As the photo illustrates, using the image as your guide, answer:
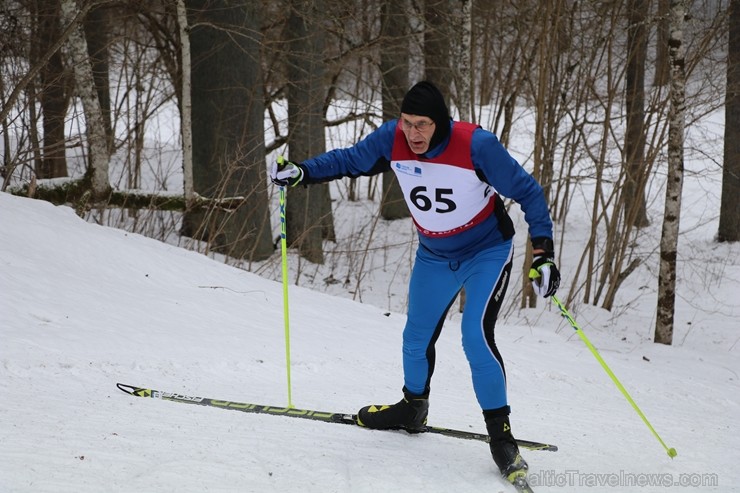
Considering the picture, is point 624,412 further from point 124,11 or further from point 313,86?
point 124,11

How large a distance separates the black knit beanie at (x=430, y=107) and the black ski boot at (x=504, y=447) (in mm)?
1289

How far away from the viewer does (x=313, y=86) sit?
11.7 m

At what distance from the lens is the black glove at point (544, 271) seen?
139 inches

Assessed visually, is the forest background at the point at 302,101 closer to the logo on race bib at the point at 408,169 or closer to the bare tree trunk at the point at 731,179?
the bare tree trunk at the point at 731,179

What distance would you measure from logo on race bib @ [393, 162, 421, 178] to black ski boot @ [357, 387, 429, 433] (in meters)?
1.17

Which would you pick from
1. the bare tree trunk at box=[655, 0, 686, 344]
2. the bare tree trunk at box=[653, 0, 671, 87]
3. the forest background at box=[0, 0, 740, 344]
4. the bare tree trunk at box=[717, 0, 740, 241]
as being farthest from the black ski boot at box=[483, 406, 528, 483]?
the bare tree trunk at box=[717, 0, 740, 241]

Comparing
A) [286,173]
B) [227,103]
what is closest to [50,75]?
[227,103]

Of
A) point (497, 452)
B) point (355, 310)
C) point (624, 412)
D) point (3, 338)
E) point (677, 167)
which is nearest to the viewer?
point (497, 452)

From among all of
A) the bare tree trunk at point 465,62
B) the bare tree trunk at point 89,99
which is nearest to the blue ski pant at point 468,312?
the bare tree trunk at point 89,99

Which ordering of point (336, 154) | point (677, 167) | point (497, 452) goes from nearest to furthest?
point (497, 452)
point (336, 154)
point (677, 167)

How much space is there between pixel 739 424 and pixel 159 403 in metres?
4.15

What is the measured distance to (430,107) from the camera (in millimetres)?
3562

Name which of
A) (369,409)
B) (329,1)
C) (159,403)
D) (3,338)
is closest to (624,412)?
(369,409)

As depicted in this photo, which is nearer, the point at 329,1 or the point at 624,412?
the point at 624,412
